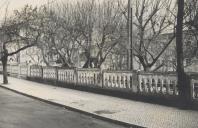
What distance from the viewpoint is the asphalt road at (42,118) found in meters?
12.8

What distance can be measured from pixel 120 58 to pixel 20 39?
8056 mm

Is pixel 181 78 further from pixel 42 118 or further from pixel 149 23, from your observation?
pixel 149 23

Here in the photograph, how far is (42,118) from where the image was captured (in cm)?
1423

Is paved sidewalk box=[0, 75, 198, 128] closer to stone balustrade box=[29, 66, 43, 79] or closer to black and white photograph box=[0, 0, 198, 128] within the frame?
black and white photograph box=[0, 0, 198, 128]

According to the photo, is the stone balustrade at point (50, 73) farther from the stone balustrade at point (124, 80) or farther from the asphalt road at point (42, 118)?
the asphalt road at point (42, 118)

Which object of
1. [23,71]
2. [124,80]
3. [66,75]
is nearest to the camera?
[124,80]

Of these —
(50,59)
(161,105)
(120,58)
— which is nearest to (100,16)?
(120,58)

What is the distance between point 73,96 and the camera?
21250 mm

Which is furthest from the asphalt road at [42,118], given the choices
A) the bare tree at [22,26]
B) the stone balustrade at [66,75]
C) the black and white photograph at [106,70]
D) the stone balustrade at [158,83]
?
the bare tree at [22,26]

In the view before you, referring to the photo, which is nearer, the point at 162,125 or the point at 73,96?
the point at 162,125

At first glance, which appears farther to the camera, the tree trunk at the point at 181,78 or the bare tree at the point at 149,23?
the bare tree at the point at 149,23

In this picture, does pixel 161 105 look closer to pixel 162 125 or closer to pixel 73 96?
pixel 162 125

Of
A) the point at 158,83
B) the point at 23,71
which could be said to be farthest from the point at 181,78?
the point at 23,71

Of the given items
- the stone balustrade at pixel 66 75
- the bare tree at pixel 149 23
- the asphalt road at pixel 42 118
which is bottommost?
the asphalt road at pixel 42 118
